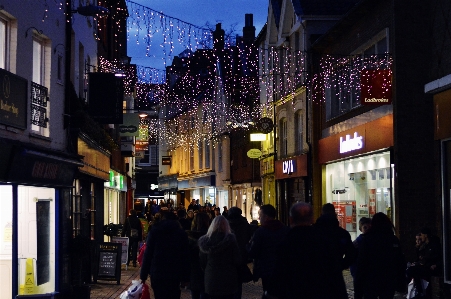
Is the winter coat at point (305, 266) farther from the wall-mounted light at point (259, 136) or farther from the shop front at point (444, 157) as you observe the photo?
the wall-mounted light at point (259, 136)

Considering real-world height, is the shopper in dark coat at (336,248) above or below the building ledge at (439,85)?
below

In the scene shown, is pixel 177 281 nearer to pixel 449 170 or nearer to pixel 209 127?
pixel 449 170

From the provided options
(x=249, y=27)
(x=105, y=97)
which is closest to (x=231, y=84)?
(x=249, y=27)

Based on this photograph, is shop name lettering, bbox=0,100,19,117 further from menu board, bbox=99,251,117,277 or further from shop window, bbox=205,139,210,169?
shop window, bbox=205,139,210,169

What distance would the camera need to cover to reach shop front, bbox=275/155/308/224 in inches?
1288

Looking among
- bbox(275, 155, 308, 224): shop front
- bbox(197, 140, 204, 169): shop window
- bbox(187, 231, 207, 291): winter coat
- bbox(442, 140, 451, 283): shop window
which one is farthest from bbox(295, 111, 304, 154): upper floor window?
bbox(197, 140, 204, 169): shop window

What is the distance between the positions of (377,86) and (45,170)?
9.21 m

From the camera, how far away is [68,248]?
59.3ft

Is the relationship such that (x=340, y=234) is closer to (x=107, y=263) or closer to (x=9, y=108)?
(x=9, y=108)

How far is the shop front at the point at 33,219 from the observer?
1406cm

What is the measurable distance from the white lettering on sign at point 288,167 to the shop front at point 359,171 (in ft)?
11.2

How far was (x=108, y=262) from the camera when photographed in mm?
21531

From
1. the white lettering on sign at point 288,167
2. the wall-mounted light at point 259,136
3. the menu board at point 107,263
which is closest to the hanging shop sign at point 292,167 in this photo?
the white lettering on sign at point 288,167

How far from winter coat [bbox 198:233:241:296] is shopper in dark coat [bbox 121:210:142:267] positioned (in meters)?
16.7
